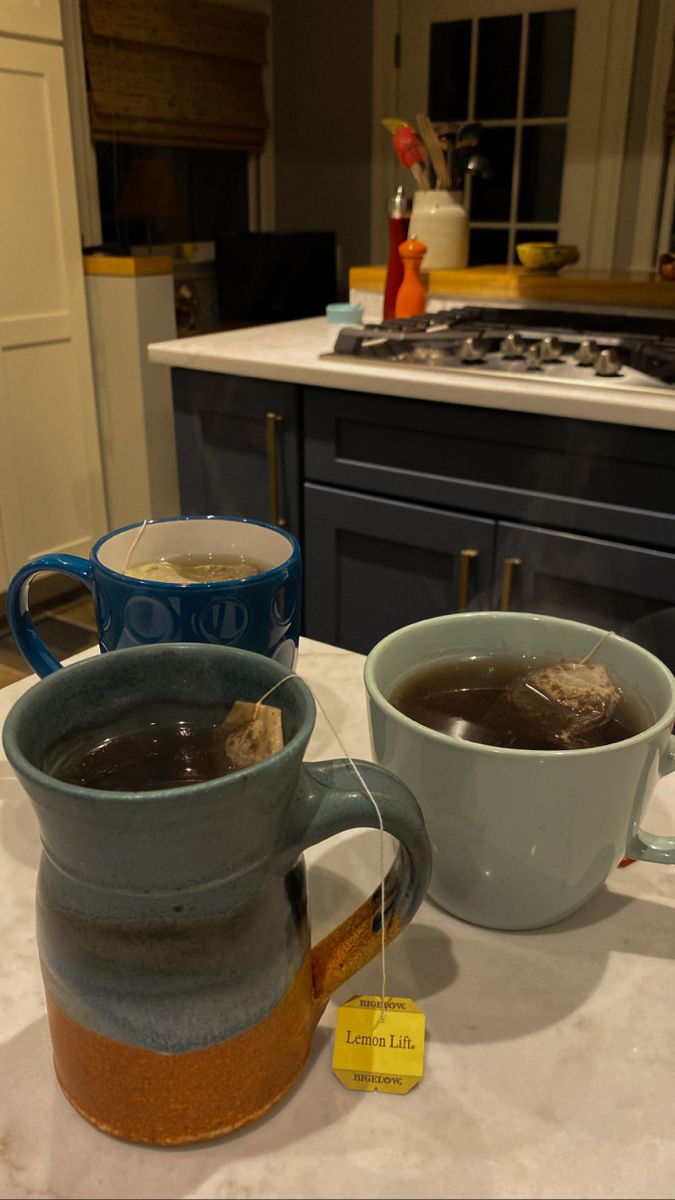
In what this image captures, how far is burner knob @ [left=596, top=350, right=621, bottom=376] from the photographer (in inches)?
57.8

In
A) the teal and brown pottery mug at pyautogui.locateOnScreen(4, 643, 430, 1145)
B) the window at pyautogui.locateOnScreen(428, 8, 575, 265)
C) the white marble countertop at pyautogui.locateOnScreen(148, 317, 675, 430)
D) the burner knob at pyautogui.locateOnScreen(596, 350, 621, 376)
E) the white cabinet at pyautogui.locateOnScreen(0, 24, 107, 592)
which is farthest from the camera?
the window at pyautogui.locateOnScreen(428, 8, 575, 265)

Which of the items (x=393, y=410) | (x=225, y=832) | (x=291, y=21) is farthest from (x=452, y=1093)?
(x=291, y=21)

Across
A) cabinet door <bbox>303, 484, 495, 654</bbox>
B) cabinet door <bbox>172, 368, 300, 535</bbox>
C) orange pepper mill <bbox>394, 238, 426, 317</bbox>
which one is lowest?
cabinet door <bbox>303, 484, 495, 654</bbox>

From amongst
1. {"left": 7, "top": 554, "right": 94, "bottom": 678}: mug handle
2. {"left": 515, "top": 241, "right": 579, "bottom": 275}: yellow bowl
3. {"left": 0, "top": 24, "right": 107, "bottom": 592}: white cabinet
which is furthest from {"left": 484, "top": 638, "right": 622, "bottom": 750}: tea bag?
{"left": 0, "top": 24, "right": 107, "bottom": 592}: white cabinet

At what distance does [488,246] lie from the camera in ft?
10.5

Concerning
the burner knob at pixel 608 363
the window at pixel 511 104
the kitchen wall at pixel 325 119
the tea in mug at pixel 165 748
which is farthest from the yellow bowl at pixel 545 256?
the tea in mug at pixel 165 748

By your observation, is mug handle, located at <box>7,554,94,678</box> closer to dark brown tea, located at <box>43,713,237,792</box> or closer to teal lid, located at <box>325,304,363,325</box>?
dark brown tea, located at <box>43,713,237,792</box>

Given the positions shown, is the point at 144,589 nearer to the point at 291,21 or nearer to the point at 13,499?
the point at 13,499

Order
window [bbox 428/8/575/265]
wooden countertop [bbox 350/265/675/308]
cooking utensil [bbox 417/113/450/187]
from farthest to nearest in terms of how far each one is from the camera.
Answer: window [bbox 428/8/575/265], cooking utensil [bbox 417/113/450/187], wooden countertop [bbox 350/265/675/308]

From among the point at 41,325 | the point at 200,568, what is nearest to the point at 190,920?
the point at 200,568

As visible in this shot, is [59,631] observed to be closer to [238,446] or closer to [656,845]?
[238,446]

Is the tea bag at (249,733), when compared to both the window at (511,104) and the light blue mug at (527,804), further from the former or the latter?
the window at (511,104)

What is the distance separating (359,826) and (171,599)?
0.21m

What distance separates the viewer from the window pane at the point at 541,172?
9.61 feet
